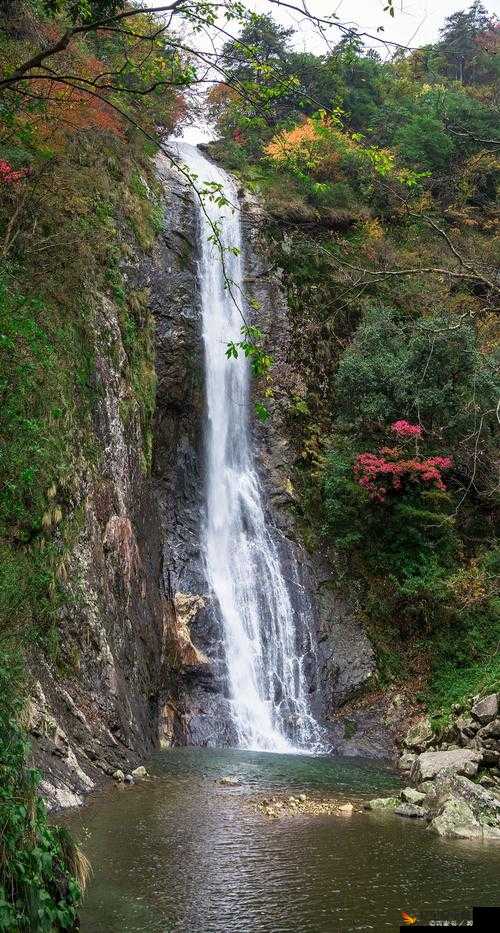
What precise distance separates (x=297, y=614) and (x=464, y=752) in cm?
558

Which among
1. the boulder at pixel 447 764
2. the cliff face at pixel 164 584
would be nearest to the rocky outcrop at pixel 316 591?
the cliff face at pixel 164 584

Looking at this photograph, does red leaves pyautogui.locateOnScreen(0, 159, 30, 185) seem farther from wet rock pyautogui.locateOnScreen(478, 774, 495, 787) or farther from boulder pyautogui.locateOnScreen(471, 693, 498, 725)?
wet rock pyautogui.locateOnScreen(478, 774, 495, 787)

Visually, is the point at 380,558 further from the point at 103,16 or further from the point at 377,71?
the point at 377,71

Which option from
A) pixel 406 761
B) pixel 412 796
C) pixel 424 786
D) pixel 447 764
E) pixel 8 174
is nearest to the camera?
pixel 412 796

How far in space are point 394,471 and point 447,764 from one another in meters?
7.00

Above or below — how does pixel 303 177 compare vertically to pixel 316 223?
below

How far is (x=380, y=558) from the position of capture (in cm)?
1563

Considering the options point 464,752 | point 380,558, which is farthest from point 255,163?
point 464,752

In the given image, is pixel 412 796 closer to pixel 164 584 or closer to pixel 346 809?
pixel 346 809

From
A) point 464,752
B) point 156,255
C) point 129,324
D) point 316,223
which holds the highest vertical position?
point 316,223

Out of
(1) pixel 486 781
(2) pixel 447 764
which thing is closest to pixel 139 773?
(2) pixel 447 764

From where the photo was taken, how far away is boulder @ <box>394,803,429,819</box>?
7.63 meters

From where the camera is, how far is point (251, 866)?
556cm

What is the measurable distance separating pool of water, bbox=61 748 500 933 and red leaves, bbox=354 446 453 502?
8139 mm
